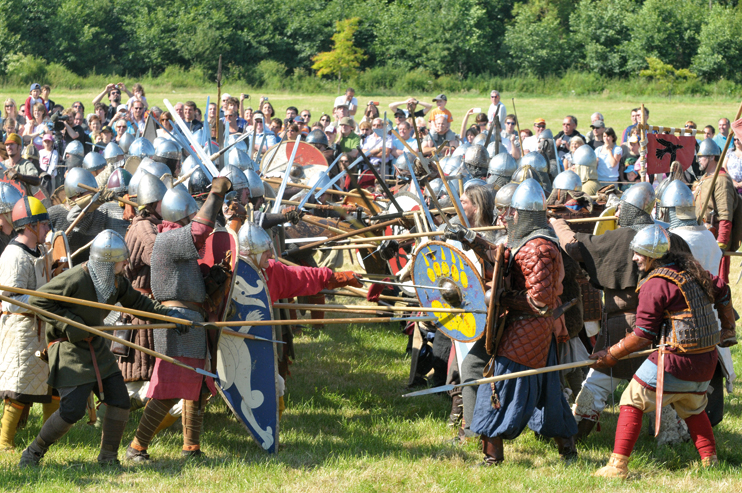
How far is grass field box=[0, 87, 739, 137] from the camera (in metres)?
26.3

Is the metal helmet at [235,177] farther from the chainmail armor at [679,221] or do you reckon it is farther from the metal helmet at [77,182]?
the chainmail armor at [679,221]

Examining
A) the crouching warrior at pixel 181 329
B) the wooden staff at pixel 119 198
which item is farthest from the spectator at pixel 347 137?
the crouching warrior at pixel 181 329

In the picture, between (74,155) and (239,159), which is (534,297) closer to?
(239,159)

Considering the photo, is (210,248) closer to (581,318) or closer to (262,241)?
(262,241)

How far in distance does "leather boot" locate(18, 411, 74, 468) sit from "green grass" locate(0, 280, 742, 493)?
0.06 meters

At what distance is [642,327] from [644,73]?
3554 centimetres

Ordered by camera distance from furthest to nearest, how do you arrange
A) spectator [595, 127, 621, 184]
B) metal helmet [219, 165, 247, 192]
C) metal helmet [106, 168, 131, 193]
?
spectator [595, 127, 621, 184], metal helmet [106, 168, 131, 193], metal helmet [219, 165, 247, 192]

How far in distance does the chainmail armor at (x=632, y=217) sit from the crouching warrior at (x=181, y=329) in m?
2.38

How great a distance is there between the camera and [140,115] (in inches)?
469


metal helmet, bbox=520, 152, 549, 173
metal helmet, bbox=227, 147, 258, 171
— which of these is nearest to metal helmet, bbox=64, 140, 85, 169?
metal helmet, bbox=227, 147, 258, 171

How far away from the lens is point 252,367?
15.1ft

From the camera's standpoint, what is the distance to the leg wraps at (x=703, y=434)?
14.9 feet

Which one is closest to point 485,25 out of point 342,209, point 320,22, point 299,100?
point 320,22

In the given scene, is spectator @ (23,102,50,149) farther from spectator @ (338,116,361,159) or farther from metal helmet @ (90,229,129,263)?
metal helmet @ (90,229,129,263)
